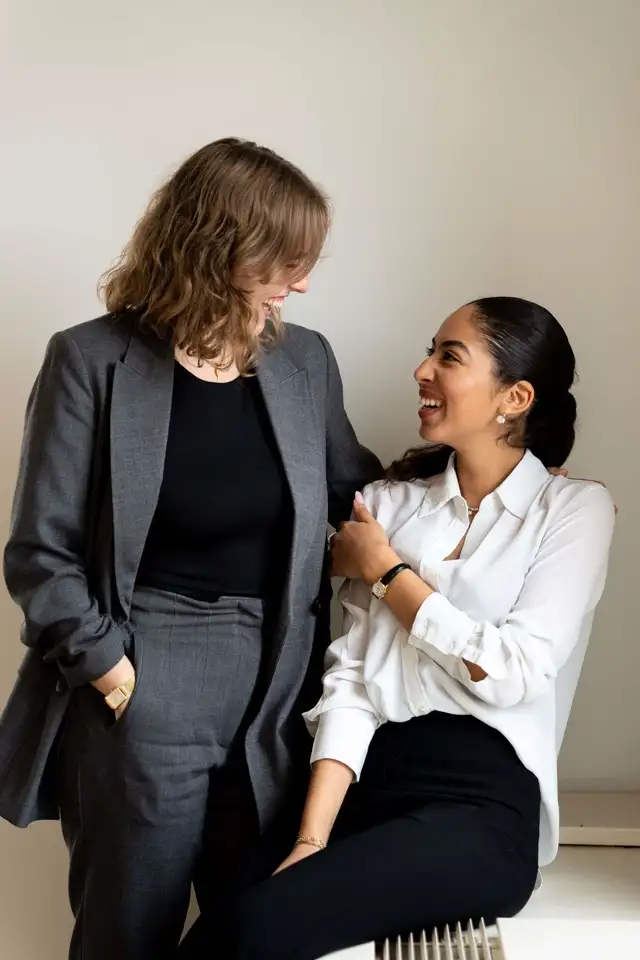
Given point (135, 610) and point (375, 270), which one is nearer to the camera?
point (135, 610)

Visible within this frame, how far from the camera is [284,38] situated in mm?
2033

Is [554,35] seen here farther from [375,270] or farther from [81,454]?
[81,454]

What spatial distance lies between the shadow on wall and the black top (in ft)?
2.29

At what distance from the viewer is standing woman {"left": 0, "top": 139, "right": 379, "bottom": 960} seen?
1.54 metres

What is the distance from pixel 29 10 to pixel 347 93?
69 centimetres

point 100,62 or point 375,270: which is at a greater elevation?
point 100,62

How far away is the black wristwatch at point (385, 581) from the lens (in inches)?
65.6

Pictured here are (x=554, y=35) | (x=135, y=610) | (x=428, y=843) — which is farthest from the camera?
(x=554, y=35)

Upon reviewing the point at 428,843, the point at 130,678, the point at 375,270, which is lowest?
the point at 428,843

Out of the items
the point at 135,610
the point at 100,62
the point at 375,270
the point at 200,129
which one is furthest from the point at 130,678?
the point at 100,62

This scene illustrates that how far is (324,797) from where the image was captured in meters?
1.60

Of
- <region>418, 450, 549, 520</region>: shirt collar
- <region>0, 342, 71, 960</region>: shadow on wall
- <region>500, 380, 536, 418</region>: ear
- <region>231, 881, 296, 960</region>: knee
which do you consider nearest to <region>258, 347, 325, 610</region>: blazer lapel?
<region>418, 450, 549, 520</region>: shirt collar

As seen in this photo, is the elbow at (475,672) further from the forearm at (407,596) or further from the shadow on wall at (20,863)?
the shadow on wall at (20,863)

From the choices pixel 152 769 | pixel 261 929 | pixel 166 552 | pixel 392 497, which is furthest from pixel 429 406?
pixel 261 929
